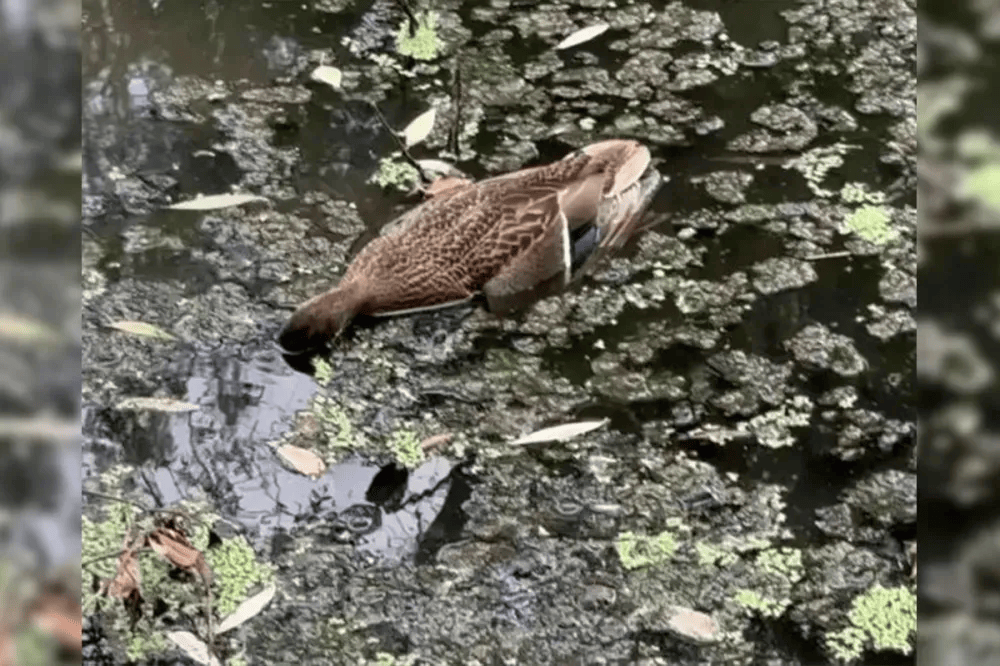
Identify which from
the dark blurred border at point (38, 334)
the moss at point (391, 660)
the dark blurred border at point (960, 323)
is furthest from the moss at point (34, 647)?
the moss at point (391, 660)

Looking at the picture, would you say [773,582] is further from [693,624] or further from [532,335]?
[532,335]

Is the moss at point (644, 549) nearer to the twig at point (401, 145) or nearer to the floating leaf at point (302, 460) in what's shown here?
the floating leaf at point (302, 460)

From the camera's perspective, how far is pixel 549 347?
7.11 feet

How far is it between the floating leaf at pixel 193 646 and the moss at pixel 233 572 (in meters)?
0.06

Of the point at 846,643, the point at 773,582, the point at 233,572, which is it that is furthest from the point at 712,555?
the point at 233,572

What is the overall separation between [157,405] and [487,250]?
77 centimetres

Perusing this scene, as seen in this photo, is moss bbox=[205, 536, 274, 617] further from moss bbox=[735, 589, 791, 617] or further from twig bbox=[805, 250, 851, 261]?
twig bbox=[805, 250, 851, 261]

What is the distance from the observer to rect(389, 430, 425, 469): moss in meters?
2.03

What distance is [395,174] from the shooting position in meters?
2.48

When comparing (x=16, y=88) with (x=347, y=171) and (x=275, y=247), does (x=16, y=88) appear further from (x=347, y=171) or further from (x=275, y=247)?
(x=347, y=171)

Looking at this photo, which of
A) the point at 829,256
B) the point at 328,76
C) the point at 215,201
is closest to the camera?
the point at 829,256

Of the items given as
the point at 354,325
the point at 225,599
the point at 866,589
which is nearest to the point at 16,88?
the point at 225,599

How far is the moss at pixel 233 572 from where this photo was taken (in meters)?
1.87

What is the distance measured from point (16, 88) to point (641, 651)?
145 centimetres
